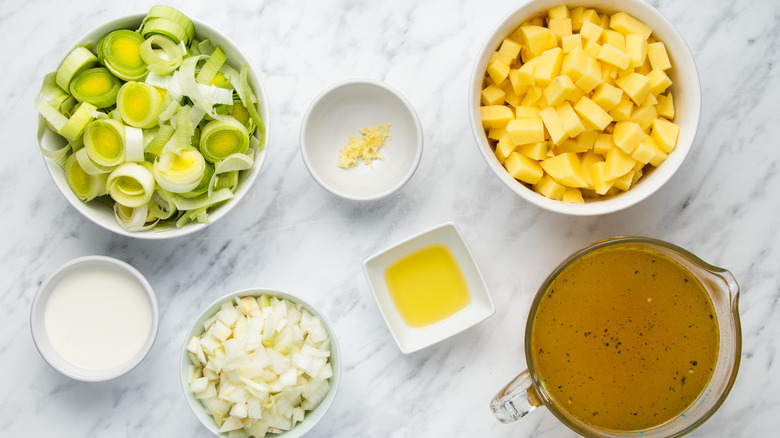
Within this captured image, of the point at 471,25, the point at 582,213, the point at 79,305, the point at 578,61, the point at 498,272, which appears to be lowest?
the point at 79,305

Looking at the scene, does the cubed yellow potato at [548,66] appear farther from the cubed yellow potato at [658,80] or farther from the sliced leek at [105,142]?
the sliced leek at [105,142]

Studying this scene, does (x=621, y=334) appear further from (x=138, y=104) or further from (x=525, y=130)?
(x=138, y=104)

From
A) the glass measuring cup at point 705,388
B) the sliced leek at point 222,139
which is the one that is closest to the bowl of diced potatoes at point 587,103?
the glass measuring cup at point 705,388

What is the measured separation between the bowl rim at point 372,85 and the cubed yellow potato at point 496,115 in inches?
6.8

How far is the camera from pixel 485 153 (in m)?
1.57

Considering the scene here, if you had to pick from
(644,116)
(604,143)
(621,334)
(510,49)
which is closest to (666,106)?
(644,116)

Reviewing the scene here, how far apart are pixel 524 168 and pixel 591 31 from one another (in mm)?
364

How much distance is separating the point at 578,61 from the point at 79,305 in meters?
1.42

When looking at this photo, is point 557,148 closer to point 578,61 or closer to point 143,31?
point 578,61

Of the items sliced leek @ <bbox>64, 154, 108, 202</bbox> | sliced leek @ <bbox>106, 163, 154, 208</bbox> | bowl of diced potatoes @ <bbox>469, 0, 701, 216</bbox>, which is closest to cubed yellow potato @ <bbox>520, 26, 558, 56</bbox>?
bowl of diced potatoes @ <bbox>469, 0, 701, 216</bbox>

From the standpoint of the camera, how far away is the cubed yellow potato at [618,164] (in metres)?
1.54

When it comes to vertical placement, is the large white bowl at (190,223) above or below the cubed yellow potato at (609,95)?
below

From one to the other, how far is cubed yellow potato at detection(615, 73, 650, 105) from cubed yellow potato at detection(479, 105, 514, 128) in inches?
10.7

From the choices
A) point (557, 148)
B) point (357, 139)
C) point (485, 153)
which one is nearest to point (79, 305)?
point (357, 139)
